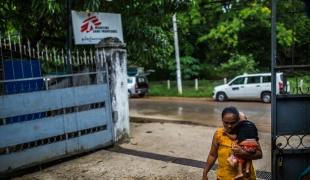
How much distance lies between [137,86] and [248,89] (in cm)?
834

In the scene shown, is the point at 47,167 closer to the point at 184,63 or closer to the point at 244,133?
the point at 244,133

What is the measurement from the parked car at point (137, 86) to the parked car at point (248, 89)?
Result: 6307 millimetres

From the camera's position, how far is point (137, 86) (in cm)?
1981

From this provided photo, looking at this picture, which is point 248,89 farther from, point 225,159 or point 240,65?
point 225,159

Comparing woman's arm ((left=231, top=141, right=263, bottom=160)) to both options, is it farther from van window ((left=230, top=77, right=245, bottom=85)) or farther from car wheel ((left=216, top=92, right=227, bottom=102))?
car wheel ((left=216, top=92, right=227, bottom=102))

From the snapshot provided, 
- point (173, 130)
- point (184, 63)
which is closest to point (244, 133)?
point (173, 130)

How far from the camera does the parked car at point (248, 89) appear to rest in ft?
45.5

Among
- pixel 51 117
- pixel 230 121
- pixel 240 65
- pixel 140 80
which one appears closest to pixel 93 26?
pixel 51 117

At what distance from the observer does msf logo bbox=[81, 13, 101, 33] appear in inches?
260

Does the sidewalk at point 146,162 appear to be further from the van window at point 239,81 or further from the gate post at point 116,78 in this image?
the van window at point 239,81

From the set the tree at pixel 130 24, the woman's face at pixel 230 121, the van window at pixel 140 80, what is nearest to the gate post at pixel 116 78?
the tree at pixel 130 24

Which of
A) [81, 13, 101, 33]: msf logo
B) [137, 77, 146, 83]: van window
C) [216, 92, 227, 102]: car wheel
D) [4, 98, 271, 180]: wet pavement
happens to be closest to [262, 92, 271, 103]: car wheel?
[216, 92, 227, 102]: car wheel

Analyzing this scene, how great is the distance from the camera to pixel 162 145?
234 inches

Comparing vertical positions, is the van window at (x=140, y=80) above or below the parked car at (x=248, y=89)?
above
